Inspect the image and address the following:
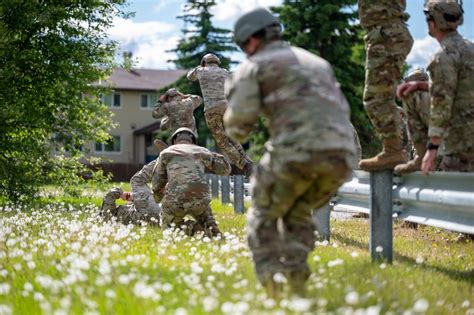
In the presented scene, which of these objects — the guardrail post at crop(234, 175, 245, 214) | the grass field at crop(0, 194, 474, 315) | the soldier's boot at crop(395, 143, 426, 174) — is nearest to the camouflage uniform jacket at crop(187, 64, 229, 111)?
the guardrail post at crop(234, 175, 245, 214)

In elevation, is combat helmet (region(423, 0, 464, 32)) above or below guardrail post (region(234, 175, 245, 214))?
above

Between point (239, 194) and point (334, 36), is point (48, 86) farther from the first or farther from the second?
point (334, 36)

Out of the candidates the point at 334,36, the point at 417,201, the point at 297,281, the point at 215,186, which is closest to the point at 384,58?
the point at 417,201

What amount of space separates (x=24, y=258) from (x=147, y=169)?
230 inches

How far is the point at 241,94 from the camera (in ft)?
17.0

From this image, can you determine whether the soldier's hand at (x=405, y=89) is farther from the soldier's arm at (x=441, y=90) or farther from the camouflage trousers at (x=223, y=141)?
the camouflage trousers at (x=223, y=141)

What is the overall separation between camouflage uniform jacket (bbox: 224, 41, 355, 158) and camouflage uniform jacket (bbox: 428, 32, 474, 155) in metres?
1.53

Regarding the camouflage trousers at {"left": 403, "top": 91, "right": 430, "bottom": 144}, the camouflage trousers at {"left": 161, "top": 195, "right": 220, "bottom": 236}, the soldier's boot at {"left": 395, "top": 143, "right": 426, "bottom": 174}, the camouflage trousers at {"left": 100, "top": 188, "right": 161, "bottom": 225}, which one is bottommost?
the camouflage trousers at {"left": 100, "top": 188, "right": 161, "bottom": 225}

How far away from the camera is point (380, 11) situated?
7.39 metres

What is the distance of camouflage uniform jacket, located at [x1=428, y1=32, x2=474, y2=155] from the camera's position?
6426mm

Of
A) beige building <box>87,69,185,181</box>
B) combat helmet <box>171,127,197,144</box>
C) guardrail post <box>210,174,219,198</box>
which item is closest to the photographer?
combat helmet <box>171,127,197,144</box>

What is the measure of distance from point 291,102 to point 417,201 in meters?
2.23

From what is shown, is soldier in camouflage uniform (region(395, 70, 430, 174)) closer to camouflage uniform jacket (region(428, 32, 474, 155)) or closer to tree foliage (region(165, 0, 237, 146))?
camouflage uniform jacket (region(428, 32, 474, 155))

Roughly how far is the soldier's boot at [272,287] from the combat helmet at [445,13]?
3109 millimetres
